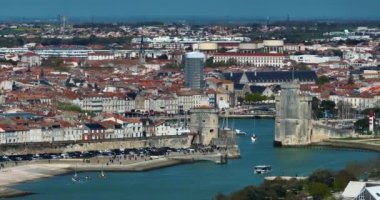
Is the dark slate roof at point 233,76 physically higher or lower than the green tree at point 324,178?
higher

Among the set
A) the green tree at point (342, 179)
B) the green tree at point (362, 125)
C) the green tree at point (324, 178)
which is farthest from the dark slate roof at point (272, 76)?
the green tree at point (342, 179)

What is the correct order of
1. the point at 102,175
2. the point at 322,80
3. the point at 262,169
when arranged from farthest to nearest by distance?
the point at 322,80 < the point at 262,169 < the point at 102,175

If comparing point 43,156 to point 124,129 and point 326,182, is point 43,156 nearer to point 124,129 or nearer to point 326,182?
point 124,129

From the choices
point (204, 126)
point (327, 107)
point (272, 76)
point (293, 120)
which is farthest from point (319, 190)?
point (272, 76)

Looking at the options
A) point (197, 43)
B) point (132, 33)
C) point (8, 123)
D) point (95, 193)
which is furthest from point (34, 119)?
point (132, 33)

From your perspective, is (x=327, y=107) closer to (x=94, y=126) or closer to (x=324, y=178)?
(x=94, y=126)

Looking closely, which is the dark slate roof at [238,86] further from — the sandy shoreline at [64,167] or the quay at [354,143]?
the sandy shoreline at [64,167]

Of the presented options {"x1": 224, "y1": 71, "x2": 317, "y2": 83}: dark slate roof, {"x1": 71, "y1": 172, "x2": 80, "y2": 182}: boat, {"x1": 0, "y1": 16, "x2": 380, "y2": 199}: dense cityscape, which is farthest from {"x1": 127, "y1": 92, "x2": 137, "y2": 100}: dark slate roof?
{"x1": 71, "y1": 172, "x2": 80, "y2": 182}: boat

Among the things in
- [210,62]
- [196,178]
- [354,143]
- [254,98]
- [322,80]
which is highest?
[210,62]
